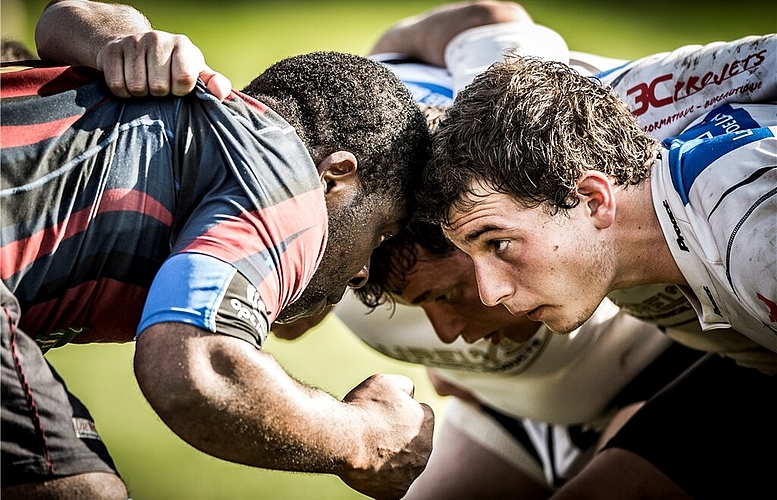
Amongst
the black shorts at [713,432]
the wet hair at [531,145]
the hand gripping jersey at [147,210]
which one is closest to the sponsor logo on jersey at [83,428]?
the hand gripping jersey at [147,210]

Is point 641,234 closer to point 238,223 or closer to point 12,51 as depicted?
point 238,223

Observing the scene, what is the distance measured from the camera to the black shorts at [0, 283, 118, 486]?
5.54ft

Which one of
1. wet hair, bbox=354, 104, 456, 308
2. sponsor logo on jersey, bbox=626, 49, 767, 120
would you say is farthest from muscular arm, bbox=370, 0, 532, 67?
sponsor logo on jersey, bbox=626, 49, 767, 120

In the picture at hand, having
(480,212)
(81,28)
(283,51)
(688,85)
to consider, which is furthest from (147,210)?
(283,51)

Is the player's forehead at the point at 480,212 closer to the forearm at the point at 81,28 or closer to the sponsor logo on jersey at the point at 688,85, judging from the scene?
the sponsor logo on jersey at the point at 688,85

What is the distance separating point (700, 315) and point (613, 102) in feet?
1.69

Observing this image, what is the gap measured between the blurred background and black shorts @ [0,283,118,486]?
1.75 m

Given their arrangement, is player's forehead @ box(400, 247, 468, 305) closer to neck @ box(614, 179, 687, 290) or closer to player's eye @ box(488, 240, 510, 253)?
player's eye @ box(488, 240, 510, 253)

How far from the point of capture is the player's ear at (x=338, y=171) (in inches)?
81.7

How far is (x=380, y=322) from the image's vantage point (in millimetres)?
3080

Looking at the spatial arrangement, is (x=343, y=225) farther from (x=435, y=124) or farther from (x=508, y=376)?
(x=508, y=376)

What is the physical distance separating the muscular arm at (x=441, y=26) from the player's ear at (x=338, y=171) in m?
1.42

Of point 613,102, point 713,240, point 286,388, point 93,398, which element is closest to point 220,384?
point 286,388

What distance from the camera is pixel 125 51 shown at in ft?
6.40
